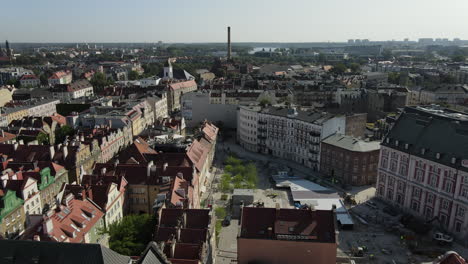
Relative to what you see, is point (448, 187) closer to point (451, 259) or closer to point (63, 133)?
point (451, 259)

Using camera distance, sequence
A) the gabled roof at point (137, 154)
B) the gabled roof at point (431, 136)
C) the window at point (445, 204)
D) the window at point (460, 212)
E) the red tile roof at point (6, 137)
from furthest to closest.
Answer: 1. the red tile roof at point (6, 137)
2. the gabled roof at point (137, 154)
3. the gabled roof at point (431, 136)
4. the window at point (445, 204)
5. the window at point (460, 212)

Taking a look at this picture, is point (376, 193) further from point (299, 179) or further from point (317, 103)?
point (317, 103)

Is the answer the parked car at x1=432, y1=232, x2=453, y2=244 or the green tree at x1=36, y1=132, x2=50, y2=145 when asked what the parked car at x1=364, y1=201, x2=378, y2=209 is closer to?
the parked car at x1=432, y1=232, x2=453, y2=244

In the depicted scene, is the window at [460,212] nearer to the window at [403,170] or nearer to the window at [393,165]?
the window at [403,170]

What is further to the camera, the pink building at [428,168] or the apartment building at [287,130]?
the apartment building at [287,130]

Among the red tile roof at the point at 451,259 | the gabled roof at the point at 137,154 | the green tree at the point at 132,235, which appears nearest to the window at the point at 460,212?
the red tile roof at the point at 451,259

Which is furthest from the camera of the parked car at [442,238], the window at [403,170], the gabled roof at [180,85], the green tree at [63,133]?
the gabled roof at [180,85]
